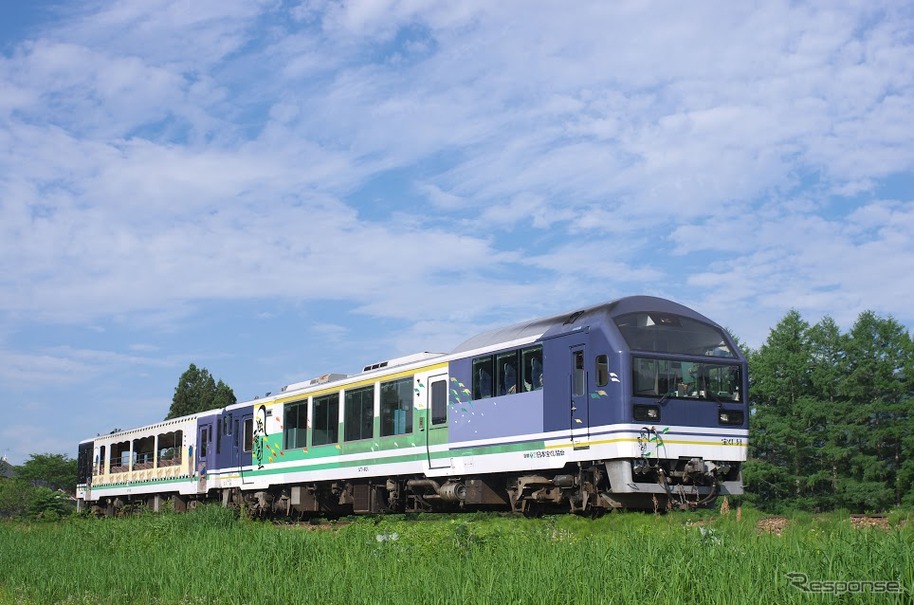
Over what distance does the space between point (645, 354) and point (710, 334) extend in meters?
1.75

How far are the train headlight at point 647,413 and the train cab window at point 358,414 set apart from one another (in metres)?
7.80

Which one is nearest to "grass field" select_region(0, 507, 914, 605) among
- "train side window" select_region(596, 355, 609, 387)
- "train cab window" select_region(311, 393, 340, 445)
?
"train side window" select_region(596, 355, 609, 387)

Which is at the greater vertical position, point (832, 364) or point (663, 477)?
point (832, 364)

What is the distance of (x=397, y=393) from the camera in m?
20.6

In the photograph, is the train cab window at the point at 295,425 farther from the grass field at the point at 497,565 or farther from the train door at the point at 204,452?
the grass field at the point at 497,565

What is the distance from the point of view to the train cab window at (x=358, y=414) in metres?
21.5

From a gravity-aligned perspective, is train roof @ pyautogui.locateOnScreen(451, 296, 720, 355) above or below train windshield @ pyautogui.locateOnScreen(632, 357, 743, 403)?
above

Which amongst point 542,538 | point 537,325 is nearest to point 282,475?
point 537,325

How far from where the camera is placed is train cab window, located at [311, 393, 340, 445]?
2280cm

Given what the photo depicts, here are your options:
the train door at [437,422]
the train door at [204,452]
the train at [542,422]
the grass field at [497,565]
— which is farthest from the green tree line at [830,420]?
the grass field at [497,565]

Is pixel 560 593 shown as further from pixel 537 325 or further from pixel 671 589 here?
pixel 537 325

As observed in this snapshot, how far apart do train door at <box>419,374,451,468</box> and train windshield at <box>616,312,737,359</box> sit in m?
4.60

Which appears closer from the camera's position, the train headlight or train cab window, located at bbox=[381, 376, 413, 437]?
the train headlight

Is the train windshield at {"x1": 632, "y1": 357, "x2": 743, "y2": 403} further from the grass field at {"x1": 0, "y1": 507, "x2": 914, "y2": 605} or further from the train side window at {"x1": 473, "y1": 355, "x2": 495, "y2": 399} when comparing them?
the train side window at {"x1": 473, "y1": 355, "x2": 495, "y2": 399}
